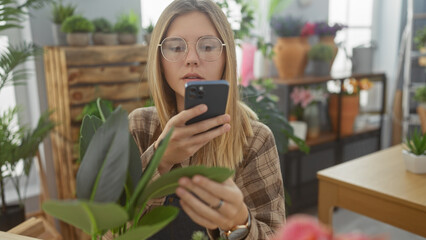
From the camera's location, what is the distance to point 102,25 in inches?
89.8

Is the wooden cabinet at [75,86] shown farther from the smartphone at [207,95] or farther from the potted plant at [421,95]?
the potted plant at [421,95]

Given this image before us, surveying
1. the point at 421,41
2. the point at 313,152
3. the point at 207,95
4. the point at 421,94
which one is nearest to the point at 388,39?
the point at 421,41

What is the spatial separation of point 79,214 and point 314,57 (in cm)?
296

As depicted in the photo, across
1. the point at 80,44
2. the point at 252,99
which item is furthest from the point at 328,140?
the point at 80,44

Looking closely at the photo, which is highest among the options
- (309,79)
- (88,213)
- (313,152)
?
(88,213)

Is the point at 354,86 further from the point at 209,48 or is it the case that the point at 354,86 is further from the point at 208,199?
the point at 208,199

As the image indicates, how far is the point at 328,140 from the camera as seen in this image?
10.4 feet

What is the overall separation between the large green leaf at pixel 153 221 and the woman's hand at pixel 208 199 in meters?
0.02

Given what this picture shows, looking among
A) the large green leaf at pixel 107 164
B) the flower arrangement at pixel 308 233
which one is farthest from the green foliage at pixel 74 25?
the flower arrangement at pixel 308 233

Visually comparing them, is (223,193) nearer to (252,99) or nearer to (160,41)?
(160,41)

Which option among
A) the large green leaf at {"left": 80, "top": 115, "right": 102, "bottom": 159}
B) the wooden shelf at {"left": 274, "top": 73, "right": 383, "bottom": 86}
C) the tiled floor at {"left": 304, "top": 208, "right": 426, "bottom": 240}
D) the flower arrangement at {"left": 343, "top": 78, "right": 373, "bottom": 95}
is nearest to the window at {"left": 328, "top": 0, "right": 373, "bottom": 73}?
the flower arrangement at {"left": 343, "top": 78, "right": 373, "bottom": 95}

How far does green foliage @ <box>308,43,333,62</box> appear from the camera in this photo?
3043 mm

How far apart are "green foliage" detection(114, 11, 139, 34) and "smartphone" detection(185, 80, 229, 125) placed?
1823 mm

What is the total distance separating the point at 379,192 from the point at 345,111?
77.2 inches
